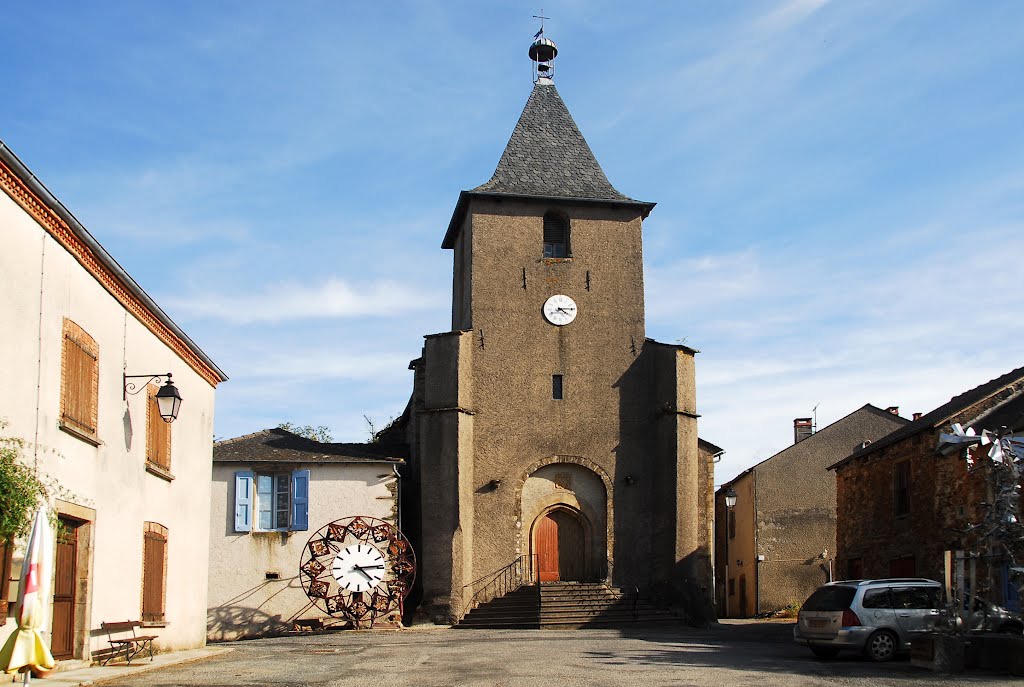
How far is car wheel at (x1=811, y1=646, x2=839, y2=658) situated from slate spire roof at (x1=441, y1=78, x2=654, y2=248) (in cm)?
1646

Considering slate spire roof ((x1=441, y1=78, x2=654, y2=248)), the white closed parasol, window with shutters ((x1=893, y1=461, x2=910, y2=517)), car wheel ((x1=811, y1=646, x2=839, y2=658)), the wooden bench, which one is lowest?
car wheel ((x1=811, y1=646, x2=839, y2=658))

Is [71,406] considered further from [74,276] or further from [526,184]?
[526,184]

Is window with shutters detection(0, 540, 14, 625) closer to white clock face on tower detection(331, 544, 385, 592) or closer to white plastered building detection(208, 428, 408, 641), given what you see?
white clock face on tower detection(331, 544, 385, 592)

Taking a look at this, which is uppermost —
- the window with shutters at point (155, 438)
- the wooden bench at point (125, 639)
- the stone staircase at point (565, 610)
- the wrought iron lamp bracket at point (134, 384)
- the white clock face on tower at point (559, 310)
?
the white clock face on tower at point (559, 310)

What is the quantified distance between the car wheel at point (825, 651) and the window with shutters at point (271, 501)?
49.5ft

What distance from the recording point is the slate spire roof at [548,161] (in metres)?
30.9

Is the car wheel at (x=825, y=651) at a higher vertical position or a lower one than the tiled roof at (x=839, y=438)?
lower

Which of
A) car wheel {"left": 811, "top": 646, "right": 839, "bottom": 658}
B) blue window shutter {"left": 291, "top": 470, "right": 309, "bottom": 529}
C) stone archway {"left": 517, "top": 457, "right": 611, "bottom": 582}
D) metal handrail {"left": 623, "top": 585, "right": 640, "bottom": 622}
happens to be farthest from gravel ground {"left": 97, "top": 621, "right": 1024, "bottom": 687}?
stone archway {"left": 517, "top": 457, "right": 611, "bottom": 582}

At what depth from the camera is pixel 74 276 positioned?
531 inches

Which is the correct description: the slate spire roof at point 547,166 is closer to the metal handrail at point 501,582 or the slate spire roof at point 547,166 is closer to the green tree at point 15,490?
the metal handrail at point 501,582

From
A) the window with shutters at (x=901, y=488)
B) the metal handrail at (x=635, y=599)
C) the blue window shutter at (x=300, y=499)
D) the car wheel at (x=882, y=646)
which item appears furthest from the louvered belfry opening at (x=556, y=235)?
the car wheel at (x=882, y=646)

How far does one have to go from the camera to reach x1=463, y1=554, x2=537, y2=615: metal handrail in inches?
1089

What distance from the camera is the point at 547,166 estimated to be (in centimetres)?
3166

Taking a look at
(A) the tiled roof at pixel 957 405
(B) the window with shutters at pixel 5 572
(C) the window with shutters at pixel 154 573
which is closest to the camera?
(B) the window with shutters at pixel 5 572
